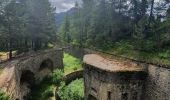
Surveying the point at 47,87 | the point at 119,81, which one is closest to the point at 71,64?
the point at 47,87

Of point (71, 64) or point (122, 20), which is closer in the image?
point (122, 20)

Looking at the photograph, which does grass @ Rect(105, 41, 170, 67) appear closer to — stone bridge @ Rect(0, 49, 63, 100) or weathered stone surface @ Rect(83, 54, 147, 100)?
weathered stone surface @ Rect(83, 54, 147, 100)

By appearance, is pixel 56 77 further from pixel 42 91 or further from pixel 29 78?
pixel 42 91

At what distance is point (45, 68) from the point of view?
160 ft

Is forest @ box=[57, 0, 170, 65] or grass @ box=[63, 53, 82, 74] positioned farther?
grass @ box=[63, 53, 82, 74]

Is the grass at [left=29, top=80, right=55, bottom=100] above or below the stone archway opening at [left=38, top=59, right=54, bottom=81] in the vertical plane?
below

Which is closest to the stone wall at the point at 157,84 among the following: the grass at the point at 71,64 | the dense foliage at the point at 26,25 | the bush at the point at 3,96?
the bush at the point at 3,96

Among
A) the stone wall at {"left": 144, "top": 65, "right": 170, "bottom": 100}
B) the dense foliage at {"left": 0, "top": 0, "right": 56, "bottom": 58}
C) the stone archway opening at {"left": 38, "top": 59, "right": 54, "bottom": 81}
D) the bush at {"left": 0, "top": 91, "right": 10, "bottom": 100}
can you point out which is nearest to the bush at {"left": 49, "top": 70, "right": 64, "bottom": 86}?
the stone archway opening at {"left": 38, "top": 59, "right": 54, "bottom": 81}

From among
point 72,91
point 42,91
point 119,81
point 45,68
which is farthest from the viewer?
point 45,68

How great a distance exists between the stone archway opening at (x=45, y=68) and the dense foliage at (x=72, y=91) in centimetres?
586

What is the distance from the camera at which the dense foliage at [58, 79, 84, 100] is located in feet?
119

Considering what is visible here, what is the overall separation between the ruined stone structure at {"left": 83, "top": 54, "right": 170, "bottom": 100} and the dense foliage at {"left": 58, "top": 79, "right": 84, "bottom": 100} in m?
7.72

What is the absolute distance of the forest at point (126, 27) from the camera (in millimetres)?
39188

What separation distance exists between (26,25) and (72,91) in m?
19.2
